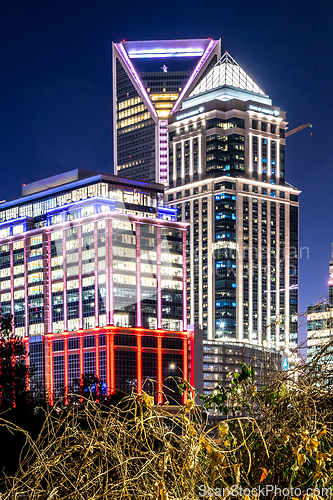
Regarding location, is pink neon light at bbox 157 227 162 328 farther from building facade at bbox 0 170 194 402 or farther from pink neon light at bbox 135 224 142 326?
pink neon light at bbox 135 224 142 326

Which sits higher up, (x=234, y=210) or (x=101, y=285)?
(x=234, y=210)

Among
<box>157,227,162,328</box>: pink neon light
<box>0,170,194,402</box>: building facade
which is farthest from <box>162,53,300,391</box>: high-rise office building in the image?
<box>0,170,194,402</box>: building facade

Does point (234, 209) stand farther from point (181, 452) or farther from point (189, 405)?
point (181, 452)

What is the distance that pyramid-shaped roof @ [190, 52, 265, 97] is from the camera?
175 metres

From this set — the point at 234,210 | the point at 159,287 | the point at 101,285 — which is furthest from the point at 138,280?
the point at 234,210

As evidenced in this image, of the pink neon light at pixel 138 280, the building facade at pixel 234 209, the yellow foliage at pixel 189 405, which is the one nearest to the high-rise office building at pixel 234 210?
the building facade at pixel 234 209

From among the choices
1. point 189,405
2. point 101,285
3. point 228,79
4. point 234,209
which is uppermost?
point 228,79

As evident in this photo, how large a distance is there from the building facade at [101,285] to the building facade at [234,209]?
123ft

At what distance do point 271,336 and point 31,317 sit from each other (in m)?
65.7

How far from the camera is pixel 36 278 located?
388 ft

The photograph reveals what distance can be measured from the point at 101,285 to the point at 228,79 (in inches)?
3330

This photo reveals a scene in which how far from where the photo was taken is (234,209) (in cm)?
15812

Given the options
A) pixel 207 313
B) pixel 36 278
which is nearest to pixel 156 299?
pixel 36 278

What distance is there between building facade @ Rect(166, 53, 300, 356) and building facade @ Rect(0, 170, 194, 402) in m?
37.4
